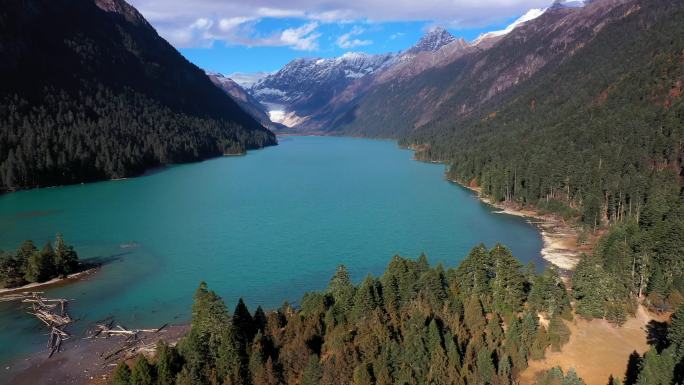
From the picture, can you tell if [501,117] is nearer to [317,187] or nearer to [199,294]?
[317,187]

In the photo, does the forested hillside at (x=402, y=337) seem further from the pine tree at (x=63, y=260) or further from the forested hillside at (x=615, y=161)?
the pine tree at (x=63, y=260)

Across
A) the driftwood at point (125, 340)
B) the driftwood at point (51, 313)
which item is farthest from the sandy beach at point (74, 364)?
the driftwood at point (51, 313)

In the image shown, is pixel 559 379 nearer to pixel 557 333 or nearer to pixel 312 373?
pixel 557 333

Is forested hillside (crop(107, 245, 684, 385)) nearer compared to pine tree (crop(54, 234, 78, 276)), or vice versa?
forested hillside (crop(107, 245, 684, 385))

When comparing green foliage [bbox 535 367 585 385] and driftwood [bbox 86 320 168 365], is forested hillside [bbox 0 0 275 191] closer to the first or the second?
driftwood [bbox 86 320 168 365]

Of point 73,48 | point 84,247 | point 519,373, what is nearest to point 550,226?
point 519,373

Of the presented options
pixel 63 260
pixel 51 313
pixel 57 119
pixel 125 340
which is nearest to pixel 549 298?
pixel 125 340

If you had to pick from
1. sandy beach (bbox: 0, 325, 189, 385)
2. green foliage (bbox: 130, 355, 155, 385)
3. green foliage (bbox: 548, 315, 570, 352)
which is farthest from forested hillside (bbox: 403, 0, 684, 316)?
sandy beach (bbox: 0, 325, 189, 385)
